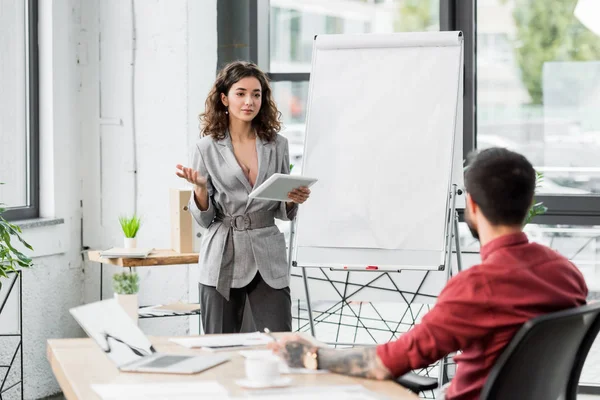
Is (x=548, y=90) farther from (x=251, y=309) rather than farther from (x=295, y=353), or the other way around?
(x=295, y=353)

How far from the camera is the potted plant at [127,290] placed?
376 cm

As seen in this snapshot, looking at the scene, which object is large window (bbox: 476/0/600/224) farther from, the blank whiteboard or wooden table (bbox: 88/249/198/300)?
wooden table (bbox: 88/249/198/300)

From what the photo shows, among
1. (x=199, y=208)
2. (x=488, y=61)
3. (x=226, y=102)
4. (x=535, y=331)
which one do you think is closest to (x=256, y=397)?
(x=535, y=331)

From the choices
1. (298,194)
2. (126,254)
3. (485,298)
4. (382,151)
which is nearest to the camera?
(485,298)

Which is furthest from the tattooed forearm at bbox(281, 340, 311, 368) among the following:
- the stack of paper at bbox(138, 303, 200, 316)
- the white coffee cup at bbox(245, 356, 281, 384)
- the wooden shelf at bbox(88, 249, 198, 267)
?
the stack of paper at bbox(138, 303, 200, 316)

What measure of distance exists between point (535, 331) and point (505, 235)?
0.27m

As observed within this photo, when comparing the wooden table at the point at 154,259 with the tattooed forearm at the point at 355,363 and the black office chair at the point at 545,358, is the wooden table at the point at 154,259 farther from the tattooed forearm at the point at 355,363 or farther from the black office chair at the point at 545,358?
the black office chair at the point at 545,358

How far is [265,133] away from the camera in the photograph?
3.05m

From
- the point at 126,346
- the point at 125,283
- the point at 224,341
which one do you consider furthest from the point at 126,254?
the point at 126,346

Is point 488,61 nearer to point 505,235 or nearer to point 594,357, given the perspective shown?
point 594,357

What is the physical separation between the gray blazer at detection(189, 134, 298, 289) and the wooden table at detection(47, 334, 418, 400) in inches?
39.3

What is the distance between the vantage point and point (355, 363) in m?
1.73

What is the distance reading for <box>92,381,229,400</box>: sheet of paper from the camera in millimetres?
1576

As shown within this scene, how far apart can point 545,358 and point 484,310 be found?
15 cm
